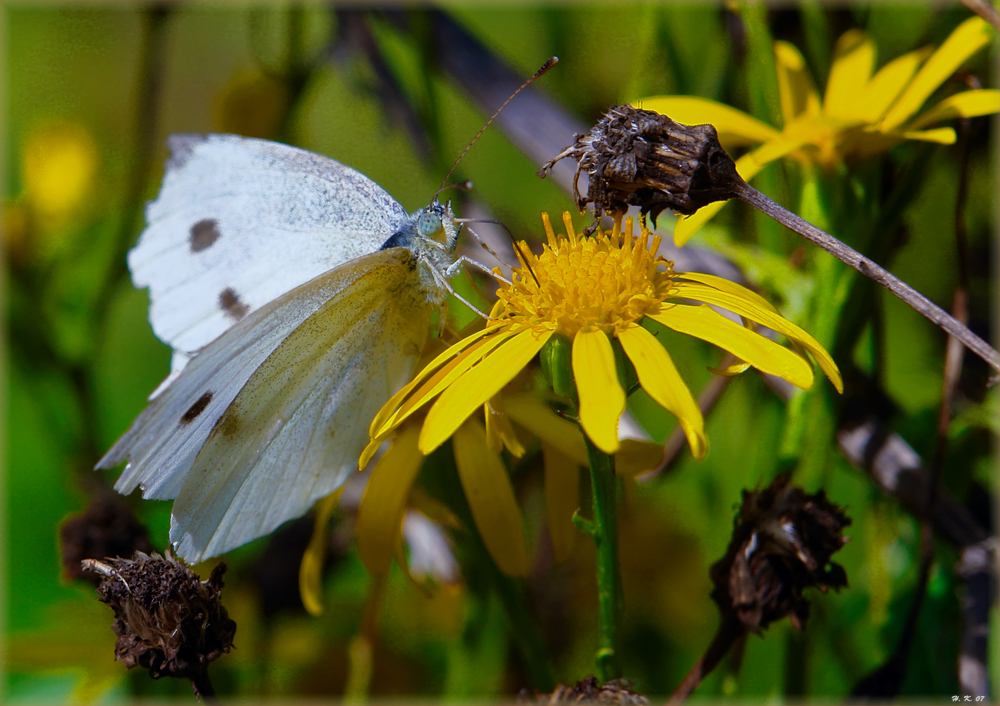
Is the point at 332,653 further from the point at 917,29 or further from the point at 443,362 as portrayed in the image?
the point at 917,29

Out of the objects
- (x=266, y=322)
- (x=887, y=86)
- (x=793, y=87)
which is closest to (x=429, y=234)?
(x=266, y=322)

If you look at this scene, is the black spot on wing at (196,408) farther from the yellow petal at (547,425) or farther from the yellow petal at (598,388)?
the yellow petal at (598,388)

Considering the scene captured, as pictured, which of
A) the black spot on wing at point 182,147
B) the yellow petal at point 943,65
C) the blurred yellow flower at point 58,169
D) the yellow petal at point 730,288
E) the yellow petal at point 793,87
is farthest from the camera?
the blurred yellow flower at point 58,169

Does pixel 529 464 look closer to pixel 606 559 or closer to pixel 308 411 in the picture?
pixel 308 411

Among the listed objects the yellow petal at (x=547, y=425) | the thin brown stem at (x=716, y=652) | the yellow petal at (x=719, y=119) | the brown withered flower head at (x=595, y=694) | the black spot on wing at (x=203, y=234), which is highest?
the yellow petal at (x=719, y=119)

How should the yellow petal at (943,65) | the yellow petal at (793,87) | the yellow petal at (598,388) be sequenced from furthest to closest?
1. the yellow petal at (793,87)
2. the yellow petal at (943,65)
3. the yellow petal at (598,388)

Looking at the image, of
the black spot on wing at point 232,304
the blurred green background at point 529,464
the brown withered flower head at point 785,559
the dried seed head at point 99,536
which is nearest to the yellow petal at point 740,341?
the brown withered flower head at point 785,559

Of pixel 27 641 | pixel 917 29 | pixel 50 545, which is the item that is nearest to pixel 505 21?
pixel 917 29
